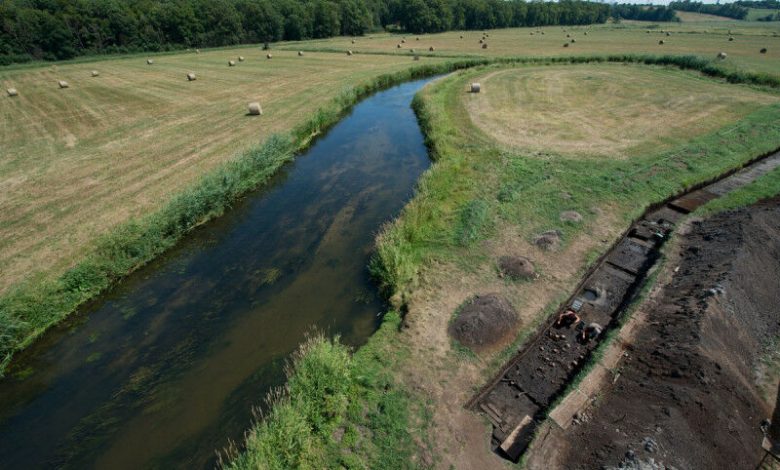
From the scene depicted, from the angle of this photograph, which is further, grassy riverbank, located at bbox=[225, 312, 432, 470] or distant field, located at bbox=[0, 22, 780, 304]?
distant field, located at bbox=[0, 22, 780, 304]

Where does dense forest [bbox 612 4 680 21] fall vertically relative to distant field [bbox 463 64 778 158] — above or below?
above

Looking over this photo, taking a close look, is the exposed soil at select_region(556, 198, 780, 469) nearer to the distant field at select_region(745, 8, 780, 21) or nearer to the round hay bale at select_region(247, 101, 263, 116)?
the round hay bale at select_region(247, 101, 263, 116)

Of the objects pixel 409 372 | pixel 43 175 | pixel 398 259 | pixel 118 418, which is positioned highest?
pixel 43 175

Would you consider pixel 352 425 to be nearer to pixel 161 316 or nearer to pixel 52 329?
pixel 161 316

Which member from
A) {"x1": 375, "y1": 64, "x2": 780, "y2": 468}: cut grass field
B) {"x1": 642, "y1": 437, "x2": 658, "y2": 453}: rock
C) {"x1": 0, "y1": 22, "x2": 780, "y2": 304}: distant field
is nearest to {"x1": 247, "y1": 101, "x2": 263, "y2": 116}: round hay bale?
{"x1": 0, "y1": 22, "x2": 780, "y2": 304}: distant field

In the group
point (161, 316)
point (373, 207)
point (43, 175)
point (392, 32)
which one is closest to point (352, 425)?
point (161, 316)

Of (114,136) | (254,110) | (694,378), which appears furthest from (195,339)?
(254,110)
